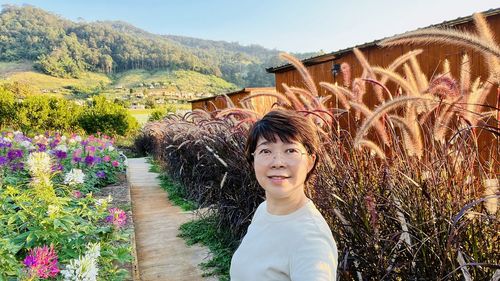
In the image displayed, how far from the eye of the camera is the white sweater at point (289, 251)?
3.25ft

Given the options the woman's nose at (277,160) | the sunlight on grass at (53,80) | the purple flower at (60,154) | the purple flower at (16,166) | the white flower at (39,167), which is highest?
the sunlight on grass at (53,80)

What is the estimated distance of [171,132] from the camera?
8.46m

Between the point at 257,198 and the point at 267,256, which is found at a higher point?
the point at 267,256

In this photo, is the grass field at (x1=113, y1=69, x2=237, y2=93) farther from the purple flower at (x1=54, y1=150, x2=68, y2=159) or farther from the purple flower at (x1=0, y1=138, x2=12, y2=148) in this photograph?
the purple flower at (x1=54, y1=150, x2=68, y2=159)

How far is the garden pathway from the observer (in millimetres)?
3520

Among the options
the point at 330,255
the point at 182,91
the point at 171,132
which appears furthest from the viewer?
the point at 182,91

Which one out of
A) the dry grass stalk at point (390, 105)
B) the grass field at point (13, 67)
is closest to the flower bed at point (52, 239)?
the dry grass stalk at point (390, 105)

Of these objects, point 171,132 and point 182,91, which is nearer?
point 171,132

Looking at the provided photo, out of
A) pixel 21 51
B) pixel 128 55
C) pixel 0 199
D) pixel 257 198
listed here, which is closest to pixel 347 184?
pixel 257 198

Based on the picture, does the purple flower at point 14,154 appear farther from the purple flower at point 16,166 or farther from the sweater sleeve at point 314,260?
the sweater sleeve at point 314,260

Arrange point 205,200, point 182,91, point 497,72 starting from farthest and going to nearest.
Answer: point 182,91 < point 205,200 < point 497,72

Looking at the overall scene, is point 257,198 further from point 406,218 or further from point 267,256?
point 267,256

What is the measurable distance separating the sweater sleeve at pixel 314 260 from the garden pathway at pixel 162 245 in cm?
245

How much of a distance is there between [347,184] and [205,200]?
3.02 metres
